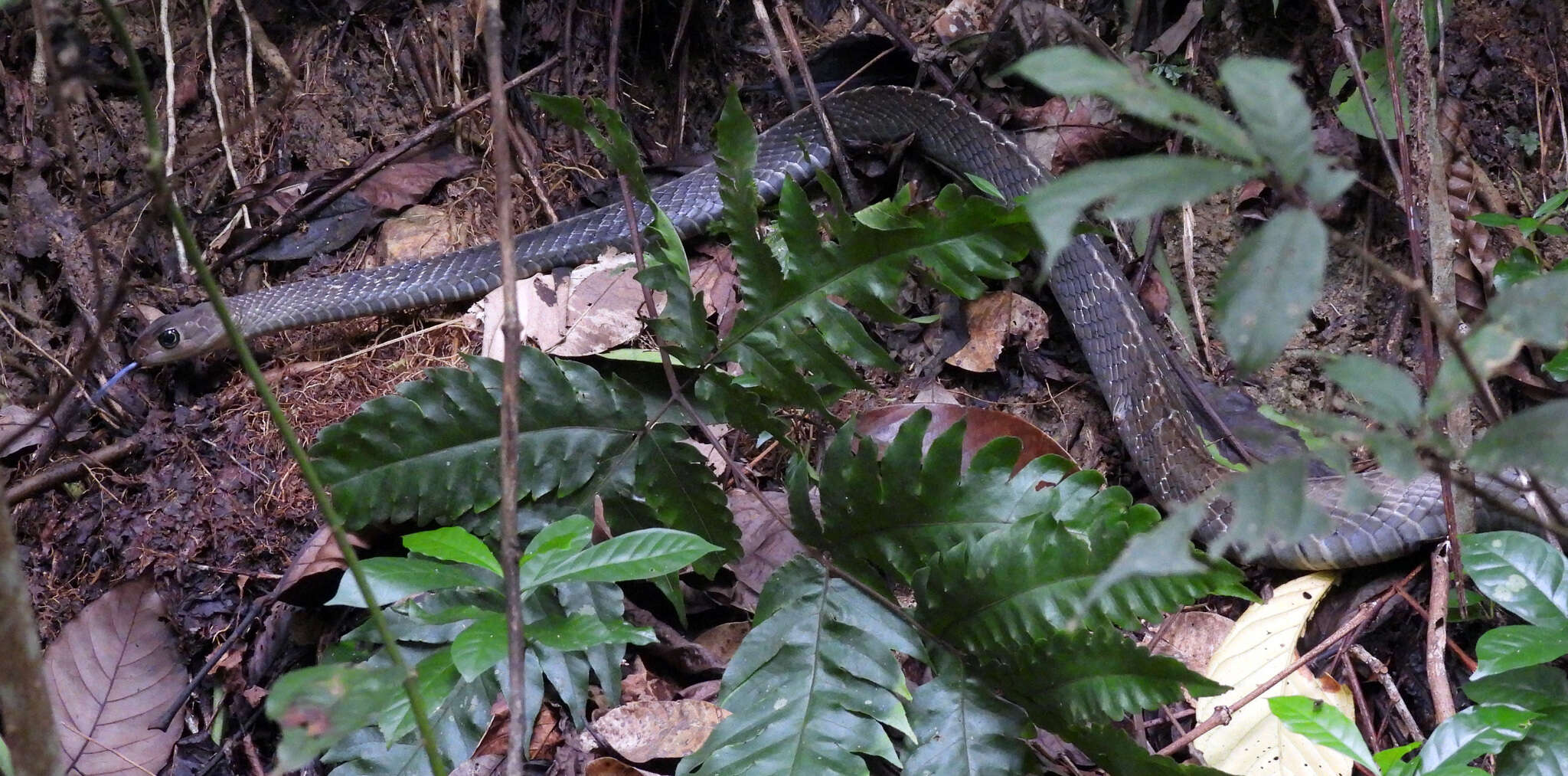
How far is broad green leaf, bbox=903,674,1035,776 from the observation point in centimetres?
Result: 195

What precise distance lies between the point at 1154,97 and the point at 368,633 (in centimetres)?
188

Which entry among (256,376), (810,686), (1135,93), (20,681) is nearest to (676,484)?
(810,686)

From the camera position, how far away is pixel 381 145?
14.1 ft

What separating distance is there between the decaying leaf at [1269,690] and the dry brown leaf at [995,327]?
1.09 metres

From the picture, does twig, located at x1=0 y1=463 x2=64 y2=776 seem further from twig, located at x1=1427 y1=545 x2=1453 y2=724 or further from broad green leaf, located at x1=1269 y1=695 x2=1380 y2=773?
twig, located at x1=1427 y1=545 x2=1453 y2=724

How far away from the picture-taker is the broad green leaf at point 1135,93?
87 centimetres

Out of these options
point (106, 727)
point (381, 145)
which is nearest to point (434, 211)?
point (381, 145)

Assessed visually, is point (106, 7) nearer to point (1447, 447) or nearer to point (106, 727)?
point (1447, 447)

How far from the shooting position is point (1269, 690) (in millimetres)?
2547

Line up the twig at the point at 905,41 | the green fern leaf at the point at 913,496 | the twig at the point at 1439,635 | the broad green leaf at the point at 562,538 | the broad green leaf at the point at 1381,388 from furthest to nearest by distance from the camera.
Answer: the twig at the point at 905,41
the twig at the point at 1439,635
the green fern leaf at the point at 913,496
the broad green leaf at the point at 562,538
the broad green leaf at the point at 1381,388

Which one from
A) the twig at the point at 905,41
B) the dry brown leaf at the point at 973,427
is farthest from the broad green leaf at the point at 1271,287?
the twig at the point at 905,41

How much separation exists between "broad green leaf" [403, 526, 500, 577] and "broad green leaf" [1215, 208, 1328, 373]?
1.38 m

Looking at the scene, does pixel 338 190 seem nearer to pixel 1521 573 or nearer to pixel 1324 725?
pixel 1324 725

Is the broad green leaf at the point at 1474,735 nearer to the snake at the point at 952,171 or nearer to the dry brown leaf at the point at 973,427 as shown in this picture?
the snake at the point at 952,171
